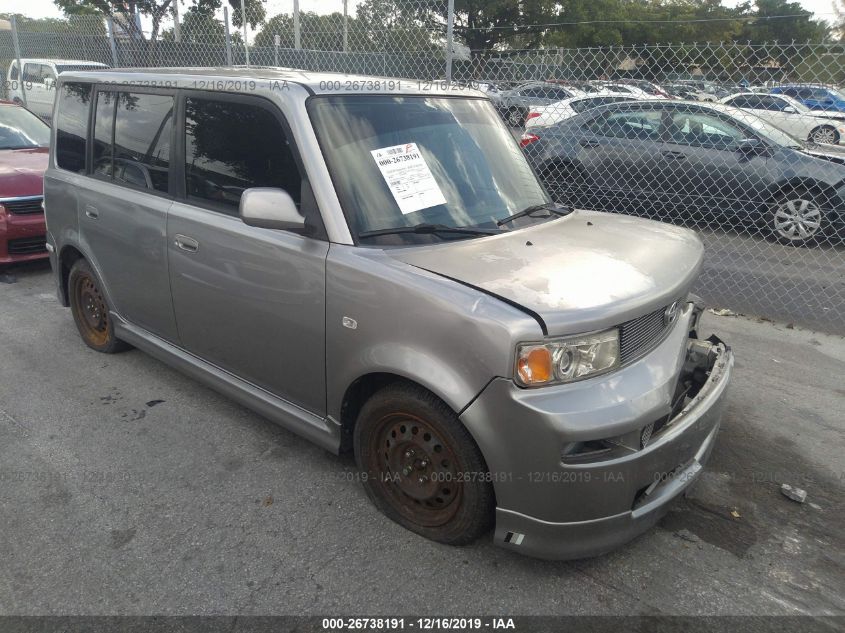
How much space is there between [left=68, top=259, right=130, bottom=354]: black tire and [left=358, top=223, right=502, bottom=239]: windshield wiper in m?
2.54

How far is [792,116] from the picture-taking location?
834 centimetres

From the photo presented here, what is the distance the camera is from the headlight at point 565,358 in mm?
2158

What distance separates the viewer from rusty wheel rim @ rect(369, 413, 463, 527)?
2492 millimetres

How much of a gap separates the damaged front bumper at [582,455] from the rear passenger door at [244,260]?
100 centimetres

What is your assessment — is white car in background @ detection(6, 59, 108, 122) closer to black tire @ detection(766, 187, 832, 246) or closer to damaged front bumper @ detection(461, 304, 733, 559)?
black tire @ detection(766, 187, 832, 246)

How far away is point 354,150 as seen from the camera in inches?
110

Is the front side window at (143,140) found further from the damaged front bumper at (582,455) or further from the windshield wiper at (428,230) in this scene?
the damaged front bumper at (582,455)

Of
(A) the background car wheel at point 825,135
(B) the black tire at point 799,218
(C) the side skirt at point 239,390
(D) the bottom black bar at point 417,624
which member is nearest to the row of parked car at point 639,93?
(A) the background car wheel at point 825,135

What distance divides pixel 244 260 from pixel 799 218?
7252 millimetres

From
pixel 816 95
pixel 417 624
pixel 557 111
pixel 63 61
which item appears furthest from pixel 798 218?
pixel 63 61

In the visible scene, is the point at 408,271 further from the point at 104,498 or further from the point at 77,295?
the point at 77,295

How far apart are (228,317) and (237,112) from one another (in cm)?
106

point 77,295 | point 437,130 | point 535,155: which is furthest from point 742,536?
point 535,155

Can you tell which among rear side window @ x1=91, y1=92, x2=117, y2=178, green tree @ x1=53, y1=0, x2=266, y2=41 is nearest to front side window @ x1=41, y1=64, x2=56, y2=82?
green tree @ x1=53, y1=0, x2=266, y2=41
